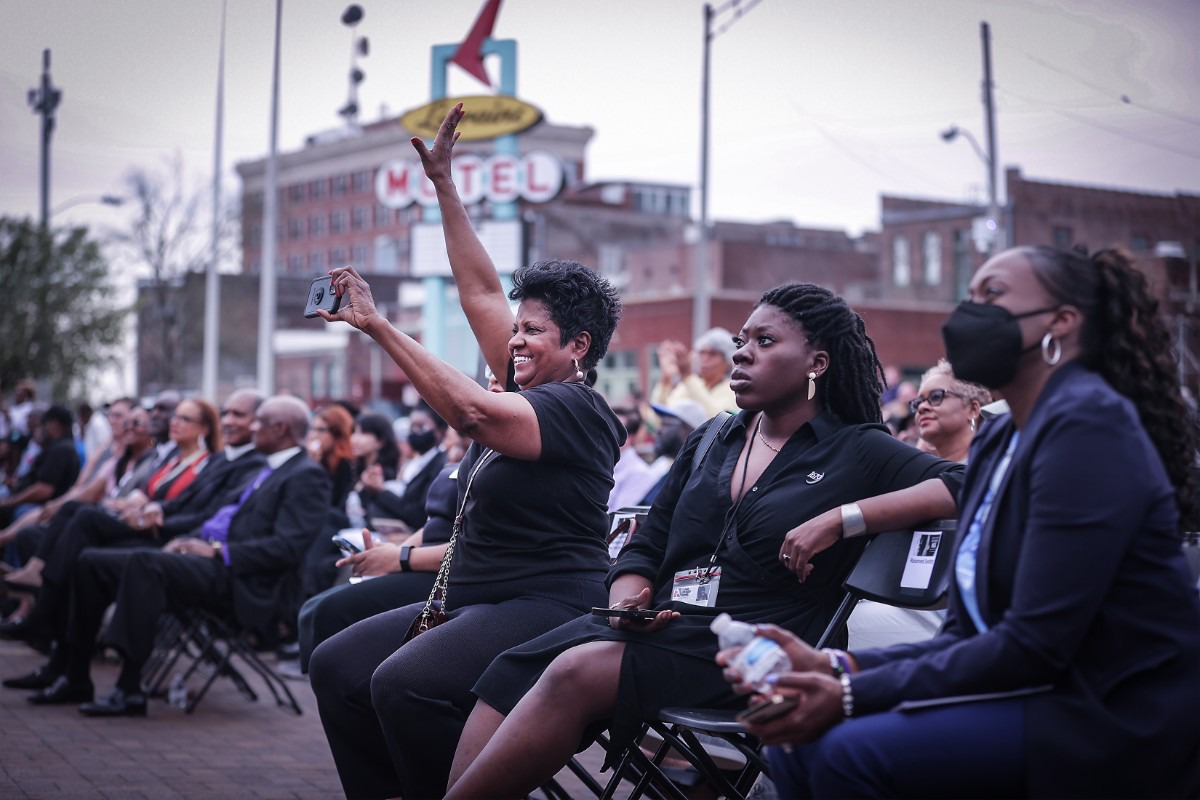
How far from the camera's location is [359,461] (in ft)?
33.2

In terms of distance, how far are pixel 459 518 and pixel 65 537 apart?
4.32 metres

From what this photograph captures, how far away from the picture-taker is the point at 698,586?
3.49 meters

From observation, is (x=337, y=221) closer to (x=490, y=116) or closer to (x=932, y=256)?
(x=932, y=256)

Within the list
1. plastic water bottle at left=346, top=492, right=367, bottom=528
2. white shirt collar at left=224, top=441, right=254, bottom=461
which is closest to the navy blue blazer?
white shirt collar at left=224, top=441, right=254, bottom=461

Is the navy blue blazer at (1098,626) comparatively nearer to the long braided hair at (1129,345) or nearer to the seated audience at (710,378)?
the long braided hair at (1129,345)

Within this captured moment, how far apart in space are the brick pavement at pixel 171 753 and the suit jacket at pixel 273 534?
2.03 ft

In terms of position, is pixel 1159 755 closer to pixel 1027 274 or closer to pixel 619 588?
pixel 1027 274

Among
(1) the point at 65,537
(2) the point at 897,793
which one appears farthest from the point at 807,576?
(1) the point at 65,537

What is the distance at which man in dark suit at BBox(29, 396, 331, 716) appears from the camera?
271 inches

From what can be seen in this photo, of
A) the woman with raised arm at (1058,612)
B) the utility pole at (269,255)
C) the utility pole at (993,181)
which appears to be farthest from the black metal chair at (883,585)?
the utility pole at (993,181)

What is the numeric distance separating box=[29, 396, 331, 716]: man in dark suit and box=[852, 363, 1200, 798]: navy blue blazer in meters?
5.14

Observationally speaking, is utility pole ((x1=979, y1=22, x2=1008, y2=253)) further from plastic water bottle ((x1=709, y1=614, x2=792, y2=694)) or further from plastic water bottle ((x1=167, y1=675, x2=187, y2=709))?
plastic water bottle ((x1=709, y1=614, x2=792, y2=694))

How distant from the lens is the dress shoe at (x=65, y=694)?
714 centimetres

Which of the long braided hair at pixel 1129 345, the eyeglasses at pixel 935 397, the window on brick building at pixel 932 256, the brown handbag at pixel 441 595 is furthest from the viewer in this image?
the window on brick building at pixel 932 256
